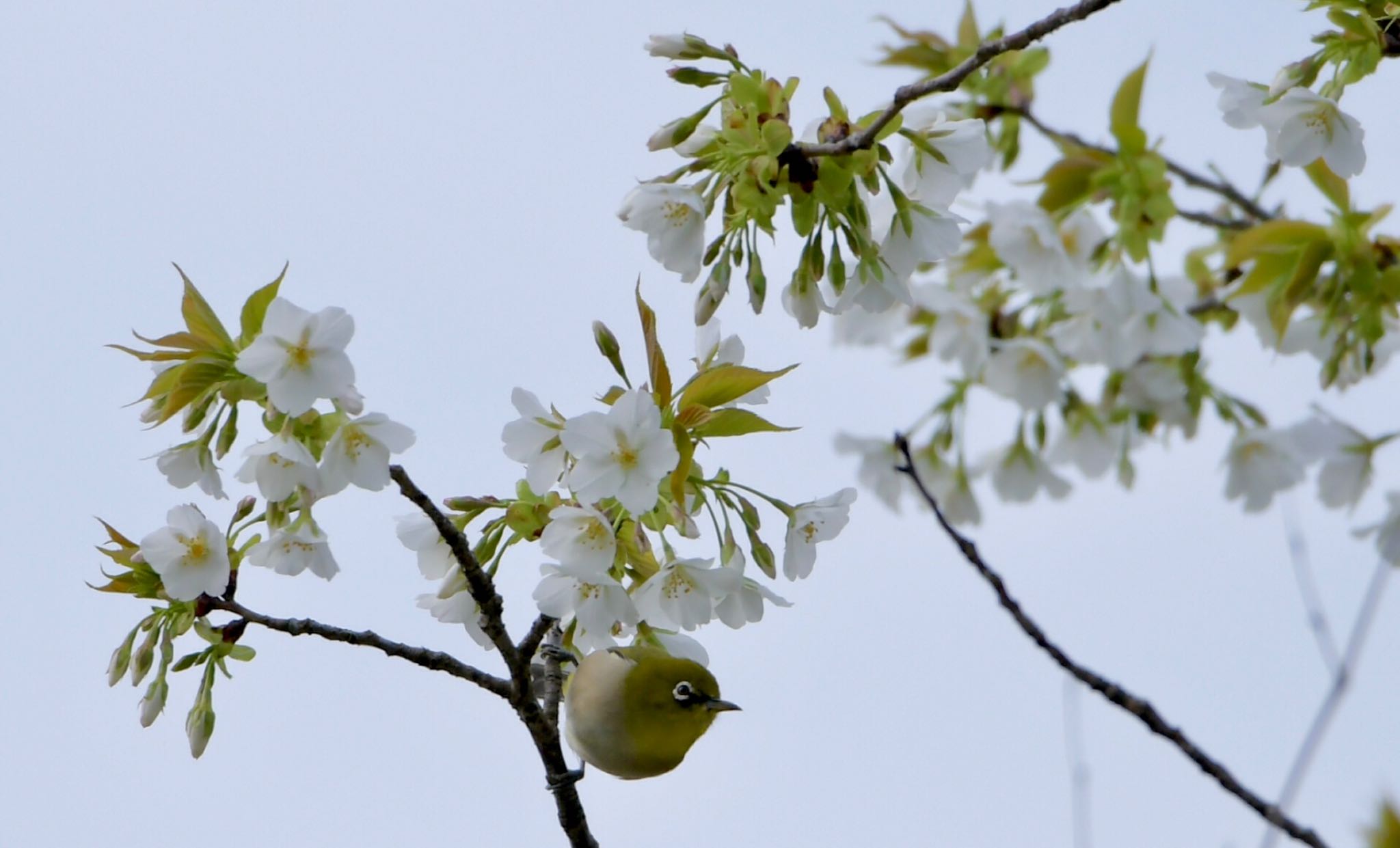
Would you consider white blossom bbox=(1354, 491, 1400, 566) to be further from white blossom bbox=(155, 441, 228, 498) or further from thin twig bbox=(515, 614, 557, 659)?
white blossom bbox=(155, 441, 228, 498)

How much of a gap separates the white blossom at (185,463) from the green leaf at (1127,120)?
233 centimetres

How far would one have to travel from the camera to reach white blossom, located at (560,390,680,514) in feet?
6.29

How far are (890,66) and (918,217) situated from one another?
7.17 ft

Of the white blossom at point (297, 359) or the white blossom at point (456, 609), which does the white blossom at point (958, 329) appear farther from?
the white blossom at point (297, 359)

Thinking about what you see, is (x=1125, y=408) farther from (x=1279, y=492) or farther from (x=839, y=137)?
(x=839, y=137)

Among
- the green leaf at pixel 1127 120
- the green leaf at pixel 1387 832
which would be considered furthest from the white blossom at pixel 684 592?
the green leaf at pixel 1127 120

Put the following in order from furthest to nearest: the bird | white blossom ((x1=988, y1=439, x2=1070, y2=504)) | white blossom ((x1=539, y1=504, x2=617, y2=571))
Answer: white blossom ((x1=988, y1=439, x2=1070, y2=504)) → the bird → white blossom ((x1=539, y1=504, x2=617, y2=571))

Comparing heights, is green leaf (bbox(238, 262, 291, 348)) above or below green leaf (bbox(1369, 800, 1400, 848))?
above

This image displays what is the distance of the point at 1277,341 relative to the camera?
2.98 m

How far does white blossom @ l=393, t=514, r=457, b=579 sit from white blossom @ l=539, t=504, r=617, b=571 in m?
0.25

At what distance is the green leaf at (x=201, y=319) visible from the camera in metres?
1.95

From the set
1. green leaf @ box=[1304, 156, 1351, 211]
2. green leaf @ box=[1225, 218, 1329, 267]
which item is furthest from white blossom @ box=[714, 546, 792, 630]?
green leaf @ box=[1304, 156, 1351, 211]

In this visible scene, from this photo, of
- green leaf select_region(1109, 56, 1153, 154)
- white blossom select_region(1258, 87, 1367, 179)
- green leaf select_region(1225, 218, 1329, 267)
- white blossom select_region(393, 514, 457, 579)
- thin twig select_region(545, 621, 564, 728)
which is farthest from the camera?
green leaf select_region(1109, 56, 1153, 154)

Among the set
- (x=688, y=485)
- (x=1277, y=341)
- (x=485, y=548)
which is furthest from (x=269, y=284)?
(x=1277, y=341)
